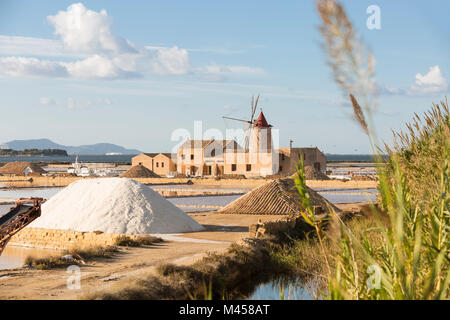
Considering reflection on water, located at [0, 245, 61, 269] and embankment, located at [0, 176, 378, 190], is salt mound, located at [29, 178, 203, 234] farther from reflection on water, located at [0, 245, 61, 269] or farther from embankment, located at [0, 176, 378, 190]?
embankment, located at [0, 176, 378, 190]

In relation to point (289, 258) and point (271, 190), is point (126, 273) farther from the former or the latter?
point (271, 190)

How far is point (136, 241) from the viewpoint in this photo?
9.84 metres

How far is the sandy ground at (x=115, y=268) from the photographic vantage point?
6.00 m

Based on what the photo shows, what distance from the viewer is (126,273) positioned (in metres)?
6.98

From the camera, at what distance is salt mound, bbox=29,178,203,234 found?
37.0 feet

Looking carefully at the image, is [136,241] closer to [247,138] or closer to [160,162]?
[247,138]

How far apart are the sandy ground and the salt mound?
63 cm

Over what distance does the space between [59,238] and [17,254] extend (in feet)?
3.14

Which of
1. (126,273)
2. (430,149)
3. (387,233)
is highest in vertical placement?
(430,149)

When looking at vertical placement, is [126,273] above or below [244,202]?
below

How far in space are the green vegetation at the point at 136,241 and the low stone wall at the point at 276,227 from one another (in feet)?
6.08

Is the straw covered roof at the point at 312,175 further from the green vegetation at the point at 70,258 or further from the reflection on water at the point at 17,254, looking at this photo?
the green vegetation at the point at 70,258
